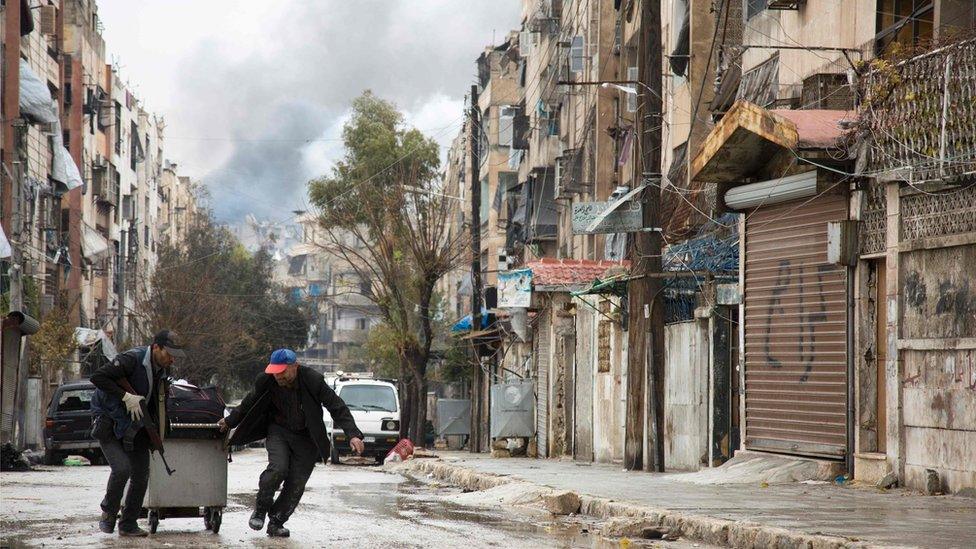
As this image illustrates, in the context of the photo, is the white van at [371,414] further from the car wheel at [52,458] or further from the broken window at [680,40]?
the broken window at [680,40]

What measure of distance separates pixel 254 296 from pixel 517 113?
25.6 meters

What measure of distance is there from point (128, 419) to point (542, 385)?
25.8m

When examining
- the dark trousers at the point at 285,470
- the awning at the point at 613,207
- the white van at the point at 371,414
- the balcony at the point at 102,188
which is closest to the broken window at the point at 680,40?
the awning at the point at 613,207

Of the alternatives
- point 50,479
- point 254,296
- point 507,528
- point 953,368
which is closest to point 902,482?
point 953,368

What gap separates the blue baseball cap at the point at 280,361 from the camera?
40.4 ft

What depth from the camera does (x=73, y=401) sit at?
3102 centimetres

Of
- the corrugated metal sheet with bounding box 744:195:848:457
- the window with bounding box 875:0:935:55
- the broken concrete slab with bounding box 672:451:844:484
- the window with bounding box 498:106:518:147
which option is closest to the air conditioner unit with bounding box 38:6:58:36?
the window with bounding box 498:106:518:147

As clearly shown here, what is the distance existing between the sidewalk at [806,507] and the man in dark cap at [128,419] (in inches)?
177

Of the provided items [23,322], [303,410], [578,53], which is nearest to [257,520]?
[303,410]

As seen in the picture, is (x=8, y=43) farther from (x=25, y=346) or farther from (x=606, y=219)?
(x=606, y=219)

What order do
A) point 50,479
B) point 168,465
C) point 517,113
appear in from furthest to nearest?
point 517,113, point 50,479, point 168,465

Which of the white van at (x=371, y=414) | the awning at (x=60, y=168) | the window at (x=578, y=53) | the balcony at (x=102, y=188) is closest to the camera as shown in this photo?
the white van at (x=371, y=414)

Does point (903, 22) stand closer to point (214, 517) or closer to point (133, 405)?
point (214, 517)

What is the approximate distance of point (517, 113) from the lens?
190 ft
